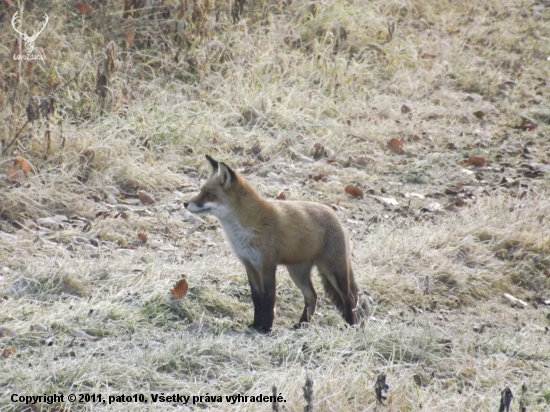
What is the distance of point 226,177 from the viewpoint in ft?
18.0

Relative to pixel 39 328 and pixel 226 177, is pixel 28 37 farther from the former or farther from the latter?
pixel 39 328

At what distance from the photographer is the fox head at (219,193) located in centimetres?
545

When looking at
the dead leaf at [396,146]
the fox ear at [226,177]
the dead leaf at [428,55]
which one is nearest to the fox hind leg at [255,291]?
the fox ear at [226,177]

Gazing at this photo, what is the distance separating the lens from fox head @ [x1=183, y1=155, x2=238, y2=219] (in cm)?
545

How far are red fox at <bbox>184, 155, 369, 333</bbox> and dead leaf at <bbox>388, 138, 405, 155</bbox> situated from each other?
382cm

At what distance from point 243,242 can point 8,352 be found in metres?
1.60

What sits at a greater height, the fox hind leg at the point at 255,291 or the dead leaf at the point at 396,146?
the fox hind leg at the point at 255,291

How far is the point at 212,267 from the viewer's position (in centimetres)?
616

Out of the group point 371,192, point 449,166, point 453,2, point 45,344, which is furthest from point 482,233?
point 453,2

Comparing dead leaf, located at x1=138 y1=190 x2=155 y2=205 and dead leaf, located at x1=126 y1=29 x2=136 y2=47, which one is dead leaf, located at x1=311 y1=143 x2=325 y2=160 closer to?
dead leaf, located at x1=138 y1=190 x2=155 y2=205

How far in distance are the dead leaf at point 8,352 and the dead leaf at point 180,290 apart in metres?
1.23

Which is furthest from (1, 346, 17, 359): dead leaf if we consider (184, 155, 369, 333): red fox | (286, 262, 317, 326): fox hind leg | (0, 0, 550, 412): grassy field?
(286, 262, 317, 326): fox hind leg

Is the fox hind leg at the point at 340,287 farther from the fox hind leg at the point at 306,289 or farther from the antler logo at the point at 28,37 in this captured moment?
the antler logo at the point at 28,37

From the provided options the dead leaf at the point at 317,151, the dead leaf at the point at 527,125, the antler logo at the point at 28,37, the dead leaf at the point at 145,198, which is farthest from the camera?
the dead leaf at the point at 527,125
